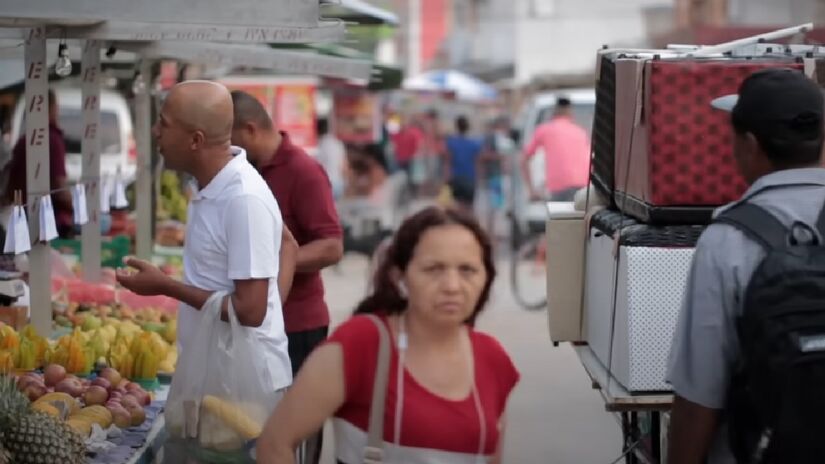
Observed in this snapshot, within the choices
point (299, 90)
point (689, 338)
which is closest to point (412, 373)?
point (689, 338)

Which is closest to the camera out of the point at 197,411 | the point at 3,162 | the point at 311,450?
the point at 197,411

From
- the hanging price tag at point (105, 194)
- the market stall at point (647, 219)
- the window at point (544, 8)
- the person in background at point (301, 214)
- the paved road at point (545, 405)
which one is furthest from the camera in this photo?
the window at point (544, 8)

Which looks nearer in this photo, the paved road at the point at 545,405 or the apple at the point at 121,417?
the apple at the point at 121,417

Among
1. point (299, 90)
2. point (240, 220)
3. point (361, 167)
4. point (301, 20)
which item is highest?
point (301, 20)

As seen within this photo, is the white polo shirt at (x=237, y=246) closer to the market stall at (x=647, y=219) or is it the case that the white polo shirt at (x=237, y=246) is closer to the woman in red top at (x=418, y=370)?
the market stall at (x=647, y=219)

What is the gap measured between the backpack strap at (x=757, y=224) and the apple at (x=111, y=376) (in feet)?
13.7

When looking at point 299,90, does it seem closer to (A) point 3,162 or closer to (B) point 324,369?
(A) point 3,162

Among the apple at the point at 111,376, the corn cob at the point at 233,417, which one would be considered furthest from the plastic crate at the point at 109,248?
the corn cob at the point at 233,417

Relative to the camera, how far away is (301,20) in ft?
19.6

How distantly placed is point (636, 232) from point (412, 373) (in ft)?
6.15

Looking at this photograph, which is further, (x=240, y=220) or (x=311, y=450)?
(x=311, y=450)

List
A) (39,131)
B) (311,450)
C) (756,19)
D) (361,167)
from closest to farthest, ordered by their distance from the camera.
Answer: (311,450), (39,131), (361,167), (756,19)

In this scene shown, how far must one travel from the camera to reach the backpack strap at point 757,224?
3607 millimetres

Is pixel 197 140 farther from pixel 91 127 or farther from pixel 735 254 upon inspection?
pixel 91 127
